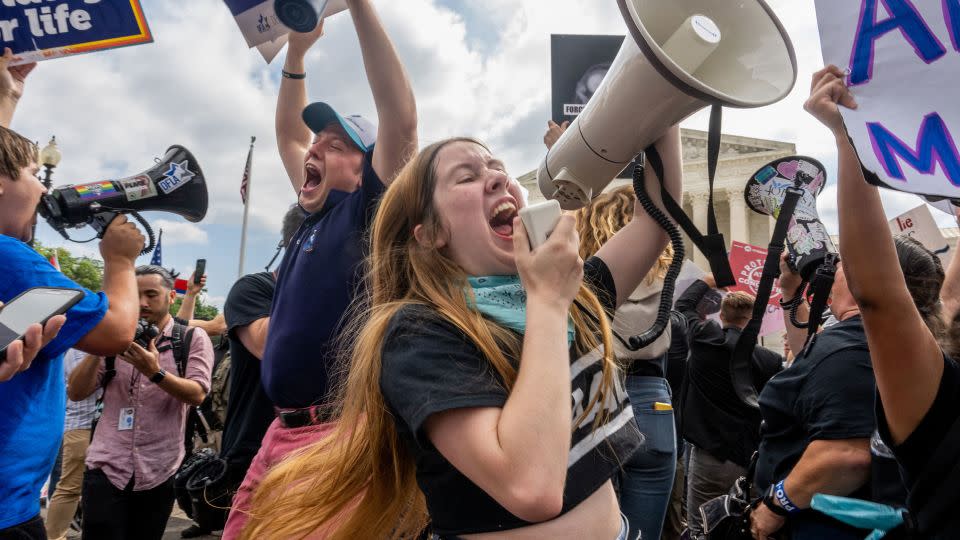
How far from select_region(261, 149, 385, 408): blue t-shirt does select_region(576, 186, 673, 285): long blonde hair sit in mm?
1102

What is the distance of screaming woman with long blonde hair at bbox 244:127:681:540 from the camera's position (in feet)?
3.44

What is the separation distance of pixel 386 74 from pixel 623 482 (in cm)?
182

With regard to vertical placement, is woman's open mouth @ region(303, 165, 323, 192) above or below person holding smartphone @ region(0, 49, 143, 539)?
above

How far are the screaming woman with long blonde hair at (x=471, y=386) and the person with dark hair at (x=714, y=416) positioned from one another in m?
2.66

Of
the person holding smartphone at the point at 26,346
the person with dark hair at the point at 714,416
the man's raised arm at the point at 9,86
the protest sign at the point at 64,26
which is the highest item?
the protest sign at the point at 64,26

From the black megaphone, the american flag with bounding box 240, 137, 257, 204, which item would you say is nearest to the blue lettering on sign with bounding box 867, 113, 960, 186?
the black megaphone

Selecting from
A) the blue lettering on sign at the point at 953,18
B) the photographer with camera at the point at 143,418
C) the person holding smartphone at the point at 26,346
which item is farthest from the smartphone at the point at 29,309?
the blue lettering on sign at the point at 953,18

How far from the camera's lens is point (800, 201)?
9.32 ft

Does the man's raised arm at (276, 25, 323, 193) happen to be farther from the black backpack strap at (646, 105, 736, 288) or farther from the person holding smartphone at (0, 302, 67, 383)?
the black backpack strap at (646, 105, 736, 288)

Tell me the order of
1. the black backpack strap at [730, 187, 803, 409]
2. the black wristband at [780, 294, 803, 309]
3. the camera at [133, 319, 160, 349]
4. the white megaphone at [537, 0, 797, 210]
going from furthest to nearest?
the camera at [133, 319, 160, 349], the black wristband at [780, 294, 803, 309], the black backpack strap at [730, 187, 803, 409], the white megaphone at [537, 0, 797, 210]

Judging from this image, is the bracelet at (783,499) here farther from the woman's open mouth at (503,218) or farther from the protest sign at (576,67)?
the protest sign at (576,67)

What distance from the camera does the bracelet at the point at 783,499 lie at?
2205 millimetres

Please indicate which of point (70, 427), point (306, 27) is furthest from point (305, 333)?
point (70, 427)

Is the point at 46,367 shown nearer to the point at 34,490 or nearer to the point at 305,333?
the point at 34,490
